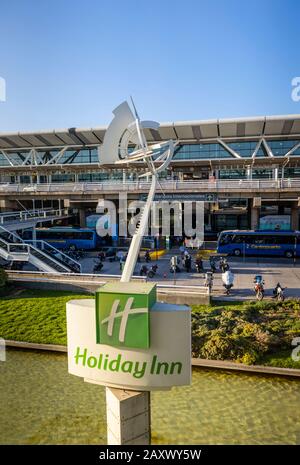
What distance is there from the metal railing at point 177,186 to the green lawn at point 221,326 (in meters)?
17.2

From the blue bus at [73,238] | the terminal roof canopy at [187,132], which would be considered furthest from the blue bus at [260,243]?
the terminal roof canopy at [187,132]

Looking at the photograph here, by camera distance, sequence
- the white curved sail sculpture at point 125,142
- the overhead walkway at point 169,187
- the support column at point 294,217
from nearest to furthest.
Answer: the white curved sail sculpture at point 125,142, the overhead walkway at point 169,187, the support column at point 294,217

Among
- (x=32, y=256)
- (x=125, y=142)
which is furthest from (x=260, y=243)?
(x=125, y=142)

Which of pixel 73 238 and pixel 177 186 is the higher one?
pixel 177 186

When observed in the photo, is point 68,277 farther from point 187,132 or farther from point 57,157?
point 57,157

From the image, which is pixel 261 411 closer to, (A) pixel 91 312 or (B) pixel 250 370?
(B) pixel 250 370

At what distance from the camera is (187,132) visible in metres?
40.9

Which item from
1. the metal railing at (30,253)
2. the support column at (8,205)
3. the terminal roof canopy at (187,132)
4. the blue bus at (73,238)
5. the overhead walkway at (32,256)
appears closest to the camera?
the overhead walkway at (32,256)

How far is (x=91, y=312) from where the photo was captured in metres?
7.65

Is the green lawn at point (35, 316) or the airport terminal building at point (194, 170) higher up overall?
the airport terminal building at point (194, 170)

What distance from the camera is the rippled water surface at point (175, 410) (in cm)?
962

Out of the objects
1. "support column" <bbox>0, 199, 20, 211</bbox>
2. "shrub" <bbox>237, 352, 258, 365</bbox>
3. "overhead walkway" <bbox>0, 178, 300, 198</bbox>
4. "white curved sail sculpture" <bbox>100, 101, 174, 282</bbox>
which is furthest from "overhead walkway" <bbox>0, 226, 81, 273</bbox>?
"support column" <bbox>0, 199, 20, 211</bbox>

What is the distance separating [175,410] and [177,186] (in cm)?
2583

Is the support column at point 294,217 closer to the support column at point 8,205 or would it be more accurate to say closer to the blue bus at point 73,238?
the blue bus at point 73,238
